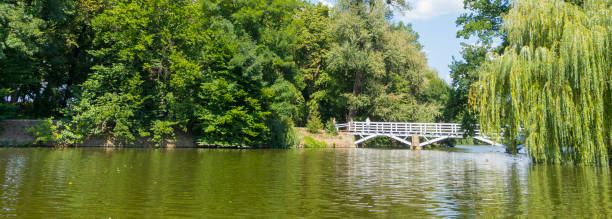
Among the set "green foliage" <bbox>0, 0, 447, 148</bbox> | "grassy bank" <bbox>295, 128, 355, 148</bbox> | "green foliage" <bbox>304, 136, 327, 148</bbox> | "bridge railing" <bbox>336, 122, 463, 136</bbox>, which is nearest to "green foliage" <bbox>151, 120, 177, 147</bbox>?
"green foliage" <bbox>0, 0, 447, 148</bbox>

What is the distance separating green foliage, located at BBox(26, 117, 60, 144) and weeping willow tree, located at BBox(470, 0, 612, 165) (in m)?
27.3

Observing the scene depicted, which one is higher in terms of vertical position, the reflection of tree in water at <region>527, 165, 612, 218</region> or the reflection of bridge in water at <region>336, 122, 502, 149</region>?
the reflection of bridge in water at <region>336, 122, 502, 149</region>

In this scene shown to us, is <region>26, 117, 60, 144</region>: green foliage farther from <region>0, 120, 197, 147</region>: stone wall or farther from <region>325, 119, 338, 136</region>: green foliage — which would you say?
<region>325, 119, 338, 136</region>: green foliage

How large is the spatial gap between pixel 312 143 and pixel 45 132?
21.7 metres

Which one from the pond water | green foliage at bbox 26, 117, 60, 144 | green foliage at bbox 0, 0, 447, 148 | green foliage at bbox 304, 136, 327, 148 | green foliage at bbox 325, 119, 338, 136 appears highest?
green foliage at bbox 0, 0, 447, 148

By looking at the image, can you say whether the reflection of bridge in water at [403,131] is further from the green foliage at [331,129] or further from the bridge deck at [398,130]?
the green foliage at [331,129]

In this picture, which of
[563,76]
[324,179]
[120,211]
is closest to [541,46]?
[563,76]

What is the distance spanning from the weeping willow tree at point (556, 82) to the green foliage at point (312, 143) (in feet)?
74.9

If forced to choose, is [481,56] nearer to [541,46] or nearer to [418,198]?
[541,46]

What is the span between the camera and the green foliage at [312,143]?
4108cm

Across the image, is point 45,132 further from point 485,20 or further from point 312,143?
point 485,20

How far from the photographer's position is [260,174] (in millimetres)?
14594

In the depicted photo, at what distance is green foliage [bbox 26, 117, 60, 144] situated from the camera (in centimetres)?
2987

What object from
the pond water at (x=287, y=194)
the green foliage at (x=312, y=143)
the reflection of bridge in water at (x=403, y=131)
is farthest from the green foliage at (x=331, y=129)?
the pond water at (x=287, y=194)
